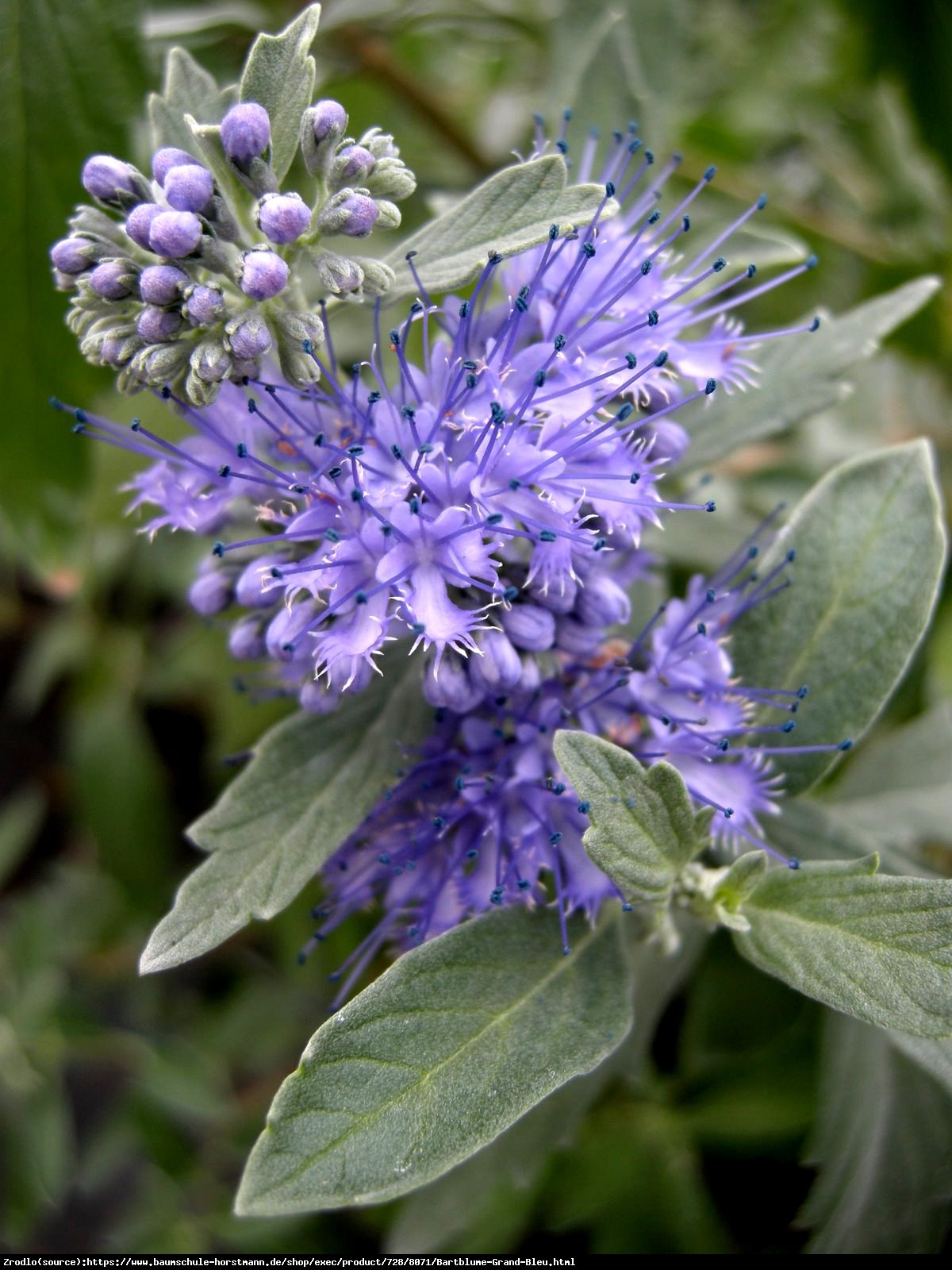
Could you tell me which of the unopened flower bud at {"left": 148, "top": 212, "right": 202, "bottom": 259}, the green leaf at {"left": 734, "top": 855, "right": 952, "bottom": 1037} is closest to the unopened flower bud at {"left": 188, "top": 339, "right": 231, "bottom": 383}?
the unopened flower bud at {"left": 148, "top": 212, "right": 202, "bottom": 259}

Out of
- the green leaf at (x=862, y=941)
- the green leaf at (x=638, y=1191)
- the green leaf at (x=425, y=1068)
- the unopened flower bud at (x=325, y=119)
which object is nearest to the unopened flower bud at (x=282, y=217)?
the unopened flower bud at (x=325, y=119)

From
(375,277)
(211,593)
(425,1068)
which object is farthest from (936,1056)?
(375,277)

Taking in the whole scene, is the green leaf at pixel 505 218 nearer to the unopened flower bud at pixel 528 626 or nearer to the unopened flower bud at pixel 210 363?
the unopened flower bud at pixel 210 363

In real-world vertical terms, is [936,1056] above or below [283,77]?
below

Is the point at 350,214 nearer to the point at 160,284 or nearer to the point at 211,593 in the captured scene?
the point at 160,284

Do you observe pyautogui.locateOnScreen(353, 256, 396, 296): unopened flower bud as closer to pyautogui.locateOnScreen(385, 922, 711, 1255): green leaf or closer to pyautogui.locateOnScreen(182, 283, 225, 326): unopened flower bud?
pyautogui.locateOnScreen(182, 283, 225, 326): unopened flower bud

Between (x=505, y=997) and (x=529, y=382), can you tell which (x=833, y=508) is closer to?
(x=529, y=382)

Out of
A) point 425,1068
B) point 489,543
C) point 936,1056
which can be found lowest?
point 425,1068
